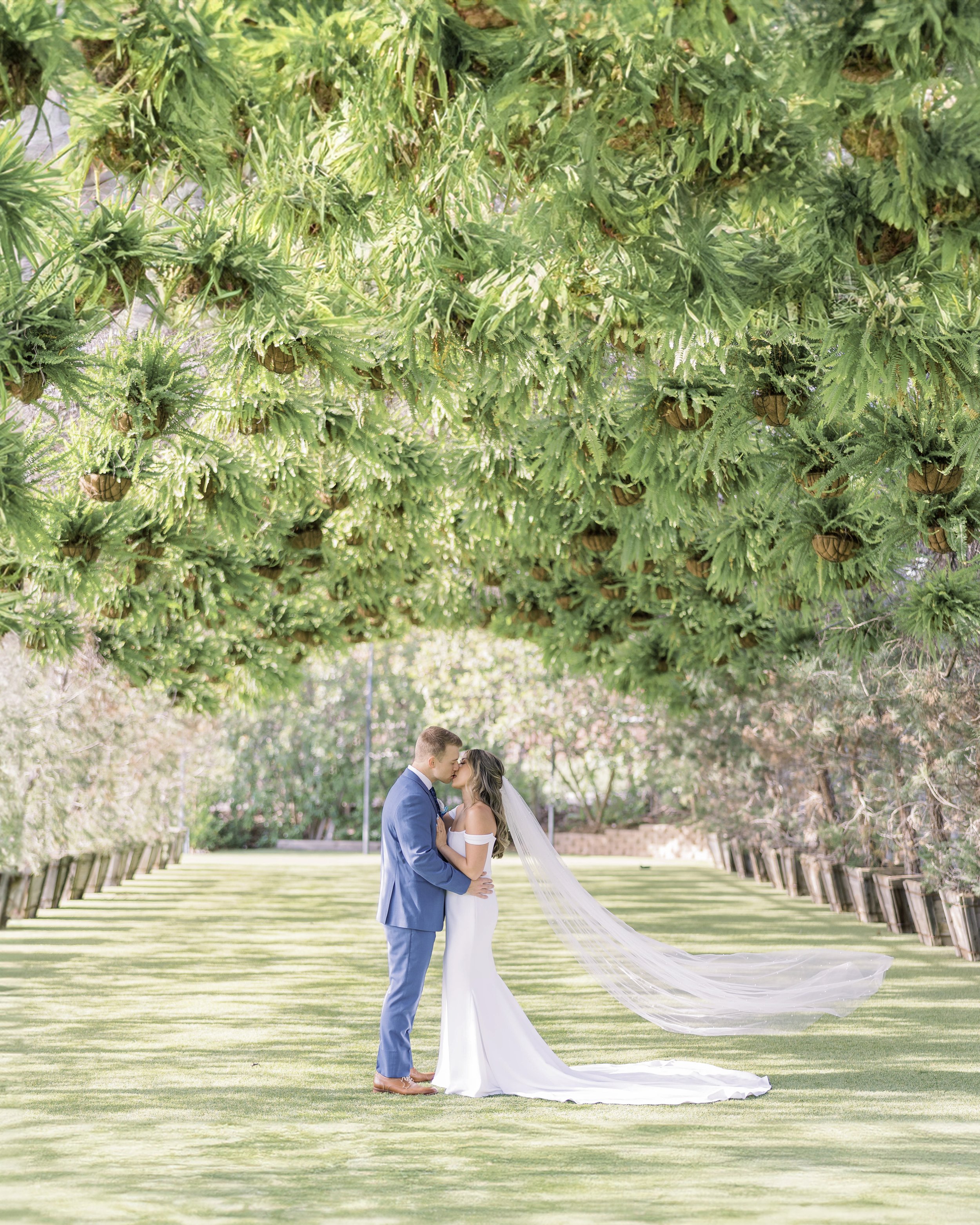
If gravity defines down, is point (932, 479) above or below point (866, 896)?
above

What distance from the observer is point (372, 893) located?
54.2 ft

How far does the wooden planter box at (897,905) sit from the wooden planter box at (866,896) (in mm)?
741

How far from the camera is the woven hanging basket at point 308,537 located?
31.4ft

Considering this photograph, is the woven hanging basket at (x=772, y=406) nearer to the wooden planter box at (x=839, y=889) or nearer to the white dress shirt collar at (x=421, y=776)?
the white dress shirt collar at (x=421, y=776)

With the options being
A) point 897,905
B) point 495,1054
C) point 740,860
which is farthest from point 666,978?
point 740,860

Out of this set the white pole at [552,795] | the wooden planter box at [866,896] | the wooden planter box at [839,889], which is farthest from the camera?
the white pole at [552,795]

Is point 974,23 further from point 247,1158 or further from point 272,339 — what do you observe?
point 247,1158

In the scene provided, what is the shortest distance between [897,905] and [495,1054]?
670 centimetres

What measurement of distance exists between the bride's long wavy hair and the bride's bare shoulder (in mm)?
41

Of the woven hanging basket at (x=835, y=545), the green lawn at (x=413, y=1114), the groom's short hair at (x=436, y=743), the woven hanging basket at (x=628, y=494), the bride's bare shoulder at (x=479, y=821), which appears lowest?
the green lawn at (x=413, y=1114)

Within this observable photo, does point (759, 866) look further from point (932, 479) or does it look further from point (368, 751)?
point (932, 479)

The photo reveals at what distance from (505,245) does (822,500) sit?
2.88m

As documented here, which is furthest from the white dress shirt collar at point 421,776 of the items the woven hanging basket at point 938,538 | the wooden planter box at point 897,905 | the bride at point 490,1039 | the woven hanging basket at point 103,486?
the wooden planter box at point 897,905

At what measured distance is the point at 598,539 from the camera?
8.87 m
